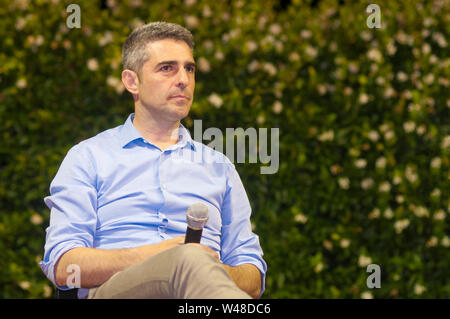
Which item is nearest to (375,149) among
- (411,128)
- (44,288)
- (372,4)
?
(411,128)

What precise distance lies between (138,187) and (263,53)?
1954mm

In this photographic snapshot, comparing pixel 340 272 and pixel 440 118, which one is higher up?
pixel 440 118

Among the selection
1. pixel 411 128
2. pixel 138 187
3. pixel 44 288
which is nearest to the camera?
pixel 138 187

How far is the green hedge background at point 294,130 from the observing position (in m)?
3.87

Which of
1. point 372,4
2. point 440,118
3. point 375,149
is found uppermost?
point 372,4

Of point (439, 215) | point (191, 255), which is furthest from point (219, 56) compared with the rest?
point (191, 255)

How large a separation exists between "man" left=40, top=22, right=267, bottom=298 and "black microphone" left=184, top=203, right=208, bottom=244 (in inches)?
3.5

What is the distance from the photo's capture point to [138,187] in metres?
2.46

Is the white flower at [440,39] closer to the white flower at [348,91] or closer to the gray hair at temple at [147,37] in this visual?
the white flower at [348,91]

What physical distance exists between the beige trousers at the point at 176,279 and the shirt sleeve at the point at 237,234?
582 millimetres

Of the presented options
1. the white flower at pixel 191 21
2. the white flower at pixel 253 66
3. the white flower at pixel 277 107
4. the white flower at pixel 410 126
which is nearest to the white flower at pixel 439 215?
the white flower at pixel 410 126

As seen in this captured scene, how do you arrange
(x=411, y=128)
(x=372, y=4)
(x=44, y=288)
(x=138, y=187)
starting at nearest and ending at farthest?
(x=138, y=187), (x=44, y=288), (x=411, y=128), (x=372, y=4)

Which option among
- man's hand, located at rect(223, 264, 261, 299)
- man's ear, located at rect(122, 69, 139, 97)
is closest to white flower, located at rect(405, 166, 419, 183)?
man's hand, located at rect(223, 264, 261, 299)

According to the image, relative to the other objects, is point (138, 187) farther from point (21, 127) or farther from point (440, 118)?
point (440, 118)
